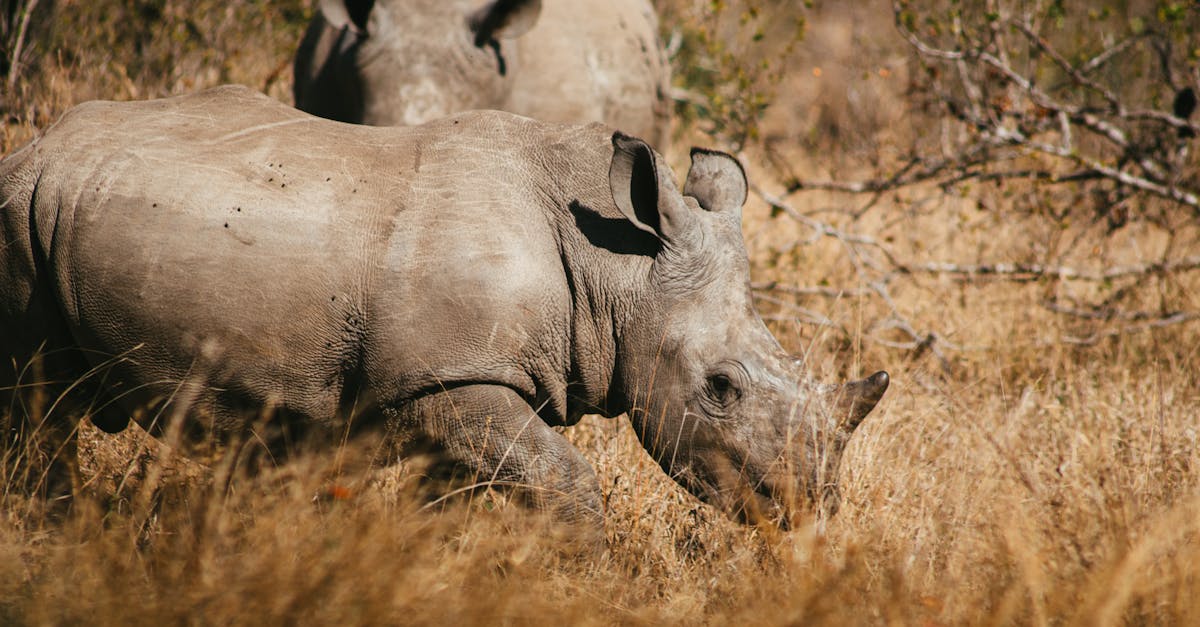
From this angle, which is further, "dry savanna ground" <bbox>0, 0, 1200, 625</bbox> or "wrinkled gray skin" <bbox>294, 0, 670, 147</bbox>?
"wrinkled gray skin" <bbox>294, 0, 670, 147</bbox>

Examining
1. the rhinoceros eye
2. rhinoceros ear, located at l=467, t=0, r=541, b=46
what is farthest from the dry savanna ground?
rhinoceros ear, located at l=467, t=0, r=541, b=46

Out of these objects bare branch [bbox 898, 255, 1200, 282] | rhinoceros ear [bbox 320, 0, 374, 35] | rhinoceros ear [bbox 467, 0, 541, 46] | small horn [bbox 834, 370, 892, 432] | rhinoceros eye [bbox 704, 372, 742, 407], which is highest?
rhinoceros ear [bbox 467, 0, 541, 46]

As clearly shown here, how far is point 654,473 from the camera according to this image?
478 centimetres

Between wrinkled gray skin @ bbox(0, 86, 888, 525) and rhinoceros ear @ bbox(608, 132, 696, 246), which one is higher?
rhinoceros ear @ bbox(608, 132, 696, 246)

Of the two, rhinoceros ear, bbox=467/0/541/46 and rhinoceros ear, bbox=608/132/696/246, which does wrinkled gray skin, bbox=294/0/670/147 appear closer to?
rhinoceros ear, bbox=467/0/541/46

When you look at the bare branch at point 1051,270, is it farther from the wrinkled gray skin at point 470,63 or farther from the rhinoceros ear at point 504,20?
the rhinoceros ear at point 504,20

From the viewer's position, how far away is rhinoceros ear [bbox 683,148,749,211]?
4324 millimetres

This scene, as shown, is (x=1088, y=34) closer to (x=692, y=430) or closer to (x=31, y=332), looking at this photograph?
(x=692, y=430)

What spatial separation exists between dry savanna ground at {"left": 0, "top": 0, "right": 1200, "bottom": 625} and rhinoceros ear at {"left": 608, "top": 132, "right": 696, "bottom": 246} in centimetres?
74

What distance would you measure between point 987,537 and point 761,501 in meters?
0.74

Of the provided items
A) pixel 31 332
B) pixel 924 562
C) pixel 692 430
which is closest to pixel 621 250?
pixel 692 430

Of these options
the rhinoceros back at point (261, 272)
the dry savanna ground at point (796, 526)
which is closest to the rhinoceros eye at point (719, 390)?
the dry savanna ground at point (796, 526)

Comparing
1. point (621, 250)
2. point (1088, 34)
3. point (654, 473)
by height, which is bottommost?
point (654, 473)

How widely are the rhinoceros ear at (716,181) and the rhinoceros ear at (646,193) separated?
0.27 meters
